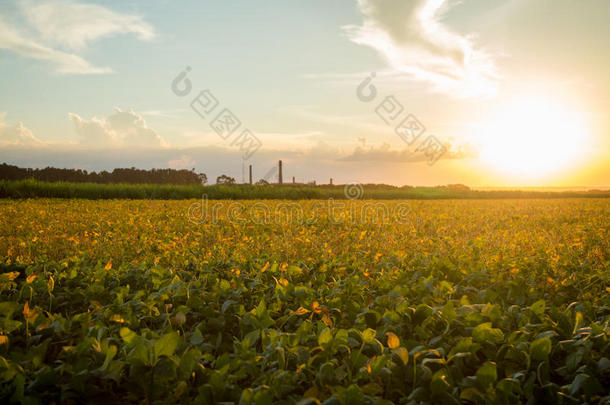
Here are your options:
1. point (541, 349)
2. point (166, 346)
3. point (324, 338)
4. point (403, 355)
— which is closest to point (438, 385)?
point (403, 355)

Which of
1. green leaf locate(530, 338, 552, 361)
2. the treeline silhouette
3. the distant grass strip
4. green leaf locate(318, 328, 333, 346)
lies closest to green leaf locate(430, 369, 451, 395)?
green leaf locate(318, 328, 333, 346)

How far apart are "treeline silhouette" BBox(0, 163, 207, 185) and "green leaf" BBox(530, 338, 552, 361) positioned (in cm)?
2603

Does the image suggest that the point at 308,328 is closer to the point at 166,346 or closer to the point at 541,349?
the point at 166,346

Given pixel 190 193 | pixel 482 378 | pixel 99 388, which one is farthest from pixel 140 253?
pixel 190 193

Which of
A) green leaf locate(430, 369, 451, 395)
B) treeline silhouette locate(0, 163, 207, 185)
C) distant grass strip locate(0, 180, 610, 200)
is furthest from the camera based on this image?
treeline silhouette locate(0, 163, 207, 185)

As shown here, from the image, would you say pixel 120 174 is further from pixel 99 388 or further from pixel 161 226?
pixel 99 388

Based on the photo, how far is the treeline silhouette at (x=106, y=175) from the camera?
949 inches

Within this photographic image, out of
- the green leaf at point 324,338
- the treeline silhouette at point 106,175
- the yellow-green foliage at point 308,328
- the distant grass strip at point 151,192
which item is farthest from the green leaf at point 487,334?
the treeline silhouette at point 106,175

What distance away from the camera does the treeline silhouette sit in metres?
24.1

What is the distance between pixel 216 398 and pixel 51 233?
6549 millimetres

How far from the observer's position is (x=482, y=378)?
168 cm

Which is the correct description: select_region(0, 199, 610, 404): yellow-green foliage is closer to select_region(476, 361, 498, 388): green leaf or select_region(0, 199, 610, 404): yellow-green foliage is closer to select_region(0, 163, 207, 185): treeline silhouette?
select_region(476, 361, 498, 388): green leaf

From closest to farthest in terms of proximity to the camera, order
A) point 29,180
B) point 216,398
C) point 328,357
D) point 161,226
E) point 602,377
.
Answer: point 216,398 < point 328,357 < point 602,377 < point 161,226 < point 29,180

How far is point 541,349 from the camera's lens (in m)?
1.94
